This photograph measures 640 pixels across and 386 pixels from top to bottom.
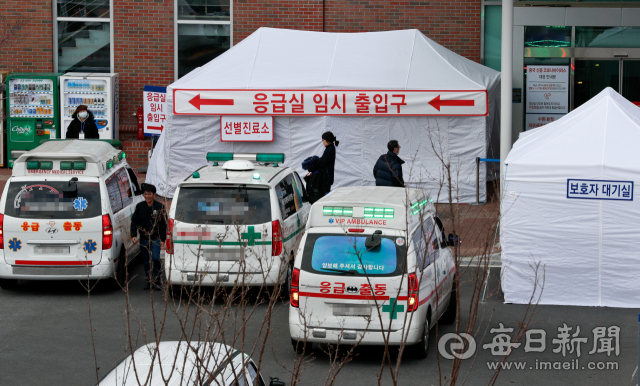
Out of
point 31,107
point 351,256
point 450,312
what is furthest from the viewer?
point 31,107

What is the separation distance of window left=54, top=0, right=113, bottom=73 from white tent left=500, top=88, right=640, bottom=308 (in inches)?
517

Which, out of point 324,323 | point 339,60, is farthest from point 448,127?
point 324,323

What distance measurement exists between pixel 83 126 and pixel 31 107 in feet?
8.45

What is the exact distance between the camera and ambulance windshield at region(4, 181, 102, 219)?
1051 cm

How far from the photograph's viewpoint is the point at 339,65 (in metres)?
17.0

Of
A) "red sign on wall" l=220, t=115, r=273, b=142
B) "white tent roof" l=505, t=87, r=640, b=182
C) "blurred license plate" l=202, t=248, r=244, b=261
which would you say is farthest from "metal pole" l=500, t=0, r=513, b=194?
"blurred license plate" l=202, t=248, r=244, b=261

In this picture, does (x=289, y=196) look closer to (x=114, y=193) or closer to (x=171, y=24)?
(x=114, y=193)

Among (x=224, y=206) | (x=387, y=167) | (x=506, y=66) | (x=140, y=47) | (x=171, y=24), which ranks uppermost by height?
(x=171, y=24)

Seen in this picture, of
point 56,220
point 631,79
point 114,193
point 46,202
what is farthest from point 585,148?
point 631,79

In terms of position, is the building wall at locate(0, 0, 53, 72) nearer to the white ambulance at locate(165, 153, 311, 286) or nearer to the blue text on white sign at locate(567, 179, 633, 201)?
the white ambulance at locate(165, 153, 311, 286)

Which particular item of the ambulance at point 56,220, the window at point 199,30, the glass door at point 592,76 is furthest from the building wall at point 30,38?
the glass door at point 592,76

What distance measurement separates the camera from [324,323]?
26.5 ft

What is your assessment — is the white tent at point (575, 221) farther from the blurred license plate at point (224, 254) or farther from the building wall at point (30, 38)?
the building wall at point (30, 38)

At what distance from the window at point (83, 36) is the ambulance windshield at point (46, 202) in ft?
34.1
